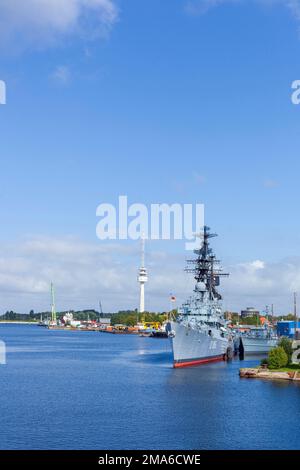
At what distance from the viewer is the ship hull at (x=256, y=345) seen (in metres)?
129

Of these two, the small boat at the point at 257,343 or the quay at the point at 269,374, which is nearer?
the quay at the point at 269,374

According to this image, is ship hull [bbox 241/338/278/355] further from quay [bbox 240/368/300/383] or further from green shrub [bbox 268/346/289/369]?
quay [bbox 240/368/300/383]

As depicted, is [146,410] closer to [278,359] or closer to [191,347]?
[278,359]

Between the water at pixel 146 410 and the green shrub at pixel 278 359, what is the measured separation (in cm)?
606

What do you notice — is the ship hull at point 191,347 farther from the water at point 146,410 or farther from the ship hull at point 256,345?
the ship hull at point 256,345

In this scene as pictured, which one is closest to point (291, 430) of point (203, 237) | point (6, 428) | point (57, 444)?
point (57, 444)

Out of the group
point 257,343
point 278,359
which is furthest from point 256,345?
point 278,359

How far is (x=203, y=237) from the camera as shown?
126 m

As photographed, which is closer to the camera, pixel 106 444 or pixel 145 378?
pixel 106 444

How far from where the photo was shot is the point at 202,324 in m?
112

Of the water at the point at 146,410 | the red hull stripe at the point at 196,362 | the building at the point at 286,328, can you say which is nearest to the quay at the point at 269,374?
the water at the point at 146,410
